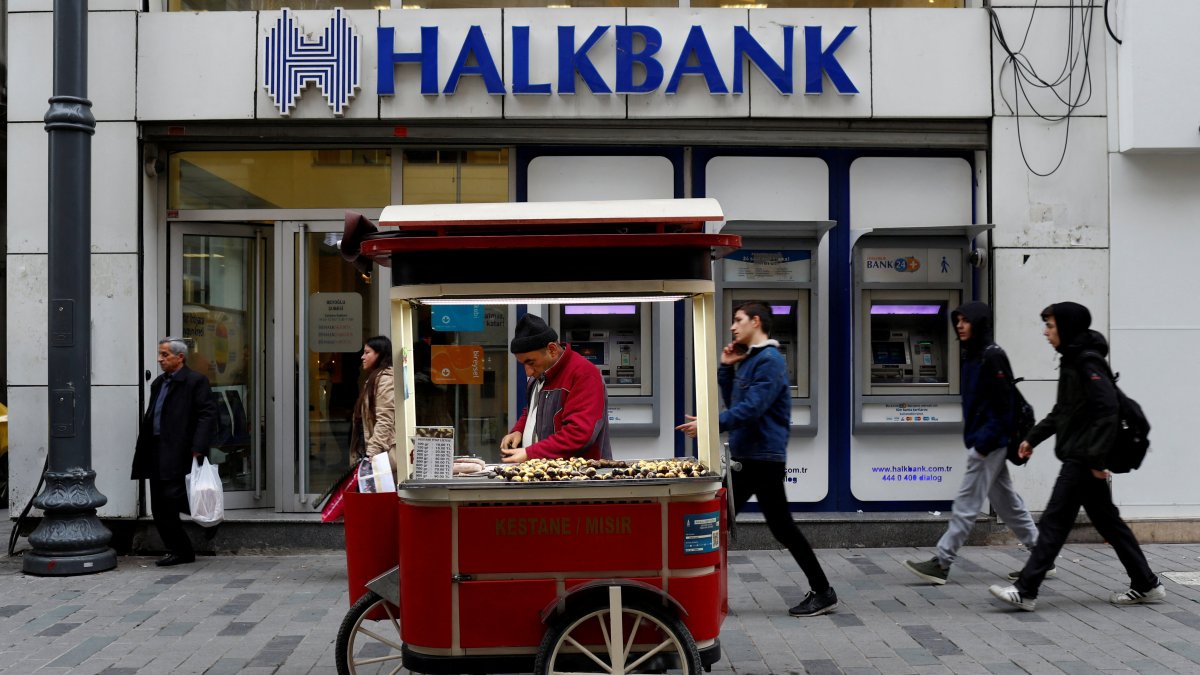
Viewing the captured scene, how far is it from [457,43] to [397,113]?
71 centimetres

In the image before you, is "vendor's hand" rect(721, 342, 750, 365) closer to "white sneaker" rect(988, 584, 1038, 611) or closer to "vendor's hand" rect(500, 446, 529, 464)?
"vendor's hand" rect(500, 446, 529, 464)

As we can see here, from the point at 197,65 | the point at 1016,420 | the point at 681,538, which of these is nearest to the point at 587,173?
the point at 197,65

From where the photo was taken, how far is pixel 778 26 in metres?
9.01

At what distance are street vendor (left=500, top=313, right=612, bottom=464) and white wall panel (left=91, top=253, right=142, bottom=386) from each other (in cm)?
435

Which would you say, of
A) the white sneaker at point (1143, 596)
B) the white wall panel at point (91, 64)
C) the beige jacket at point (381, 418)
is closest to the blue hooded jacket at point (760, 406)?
the white sneaker at point (1143, 596)

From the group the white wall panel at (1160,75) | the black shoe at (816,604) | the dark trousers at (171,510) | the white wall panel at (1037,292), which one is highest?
the white wall panel at (1160,75)

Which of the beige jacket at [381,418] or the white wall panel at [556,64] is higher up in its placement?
the white wall panel at [556,64]

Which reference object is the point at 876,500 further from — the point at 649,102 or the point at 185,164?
the point at 185,164

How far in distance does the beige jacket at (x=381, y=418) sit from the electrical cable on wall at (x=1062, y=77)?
5197 mm

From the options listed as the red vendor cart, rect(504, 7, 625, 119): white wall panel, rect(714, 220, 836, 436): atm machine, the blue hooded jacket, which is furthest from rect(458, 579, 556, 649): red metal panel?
rect(504, 7, 625, 119): white wall panel

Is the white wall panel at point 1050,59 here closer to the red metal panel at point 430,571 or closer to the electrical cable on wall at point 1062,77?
the electrical cable on wall at point 1062,77

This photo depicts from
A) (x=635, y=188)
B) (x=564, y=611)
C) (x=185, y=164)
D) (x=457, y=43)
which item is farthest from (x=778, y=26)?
(x=564, y=611)

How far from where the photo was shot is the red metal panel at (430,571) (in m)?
4.69

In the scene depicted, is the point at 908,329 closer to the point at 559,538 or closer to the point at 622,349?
the point at 622,349
